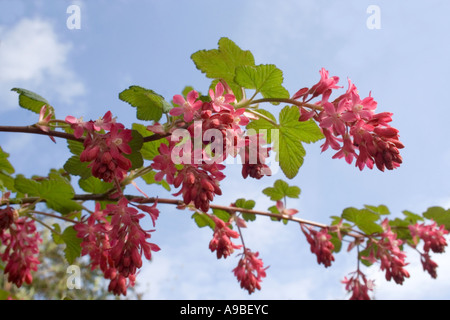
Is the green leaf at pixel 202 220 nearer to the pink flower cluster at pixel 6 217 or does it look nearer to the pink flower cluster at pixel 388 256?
the pink flower cluster at pixel 6 217

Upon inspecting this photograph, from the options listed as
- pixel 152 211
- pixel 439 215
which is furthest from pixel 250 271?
pixel 439 215

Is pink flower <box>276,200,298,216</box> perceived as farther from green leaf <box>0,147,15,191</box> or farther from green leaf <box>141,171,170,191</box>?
green leaf <box>0,147,15,191</box>

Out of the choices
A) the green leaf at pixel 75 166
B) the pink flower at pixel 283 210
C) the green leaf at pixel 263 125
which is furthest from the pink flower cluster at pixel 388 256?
the green leaf at pixel 75 166

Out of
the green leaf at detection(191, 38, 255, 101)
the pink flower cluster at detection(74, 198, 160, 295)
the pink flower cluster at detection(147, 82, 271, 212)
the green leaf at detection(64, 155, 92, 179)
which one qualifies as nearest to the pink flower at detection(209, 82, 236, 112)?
the pink flower cluster at detection(147, 82, 271, 212)

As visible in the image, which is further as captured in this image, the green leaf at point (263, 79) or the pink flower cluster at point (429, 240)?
the pink flower cluster at point (429, 240)

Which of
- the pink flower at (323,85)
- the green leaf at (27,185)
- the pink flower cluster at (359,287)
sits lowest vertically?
the pink flower cluster at (359,287)

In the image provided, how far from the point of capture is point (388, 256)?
2.68 meters

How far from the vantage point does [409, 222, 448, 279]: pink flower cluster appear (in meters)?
2.93

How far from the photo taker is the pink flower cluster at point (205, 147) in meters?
1.11

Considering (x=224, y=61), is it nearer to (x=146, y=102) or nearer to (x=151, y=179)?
(x=146, y=102)

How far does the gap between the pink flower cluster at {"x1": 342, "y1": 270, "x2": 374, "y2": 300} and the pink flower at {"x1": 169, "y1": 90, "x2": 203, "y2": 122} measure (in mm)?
2380

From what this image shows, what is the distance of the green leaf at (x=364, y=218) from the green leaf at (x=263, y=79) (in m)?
1.63

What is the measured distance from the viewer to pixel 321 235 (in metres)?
2.61

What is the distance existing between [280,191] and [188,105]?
5.38ft
